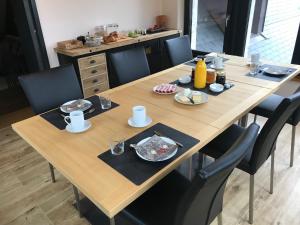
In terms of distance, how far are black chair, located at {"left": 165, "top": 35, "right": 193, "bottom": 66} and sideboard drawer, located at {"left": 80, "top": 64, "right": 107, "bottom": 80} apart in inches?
38.2

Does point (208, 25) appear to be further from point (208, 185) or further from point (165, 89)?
point (208, 185)

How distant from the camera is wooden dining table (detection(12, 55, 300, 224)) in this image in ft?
3.21

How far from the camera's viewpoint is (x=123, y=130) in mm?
1356

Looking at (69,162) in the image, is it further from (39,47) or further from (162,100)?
(39,47)

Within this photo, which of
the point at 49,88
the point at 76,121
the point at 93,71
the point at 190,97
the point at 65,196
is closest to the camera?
the point at 76,121

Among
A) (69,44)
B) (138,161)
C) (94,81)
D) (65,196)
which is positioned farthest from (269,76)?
(69,44)

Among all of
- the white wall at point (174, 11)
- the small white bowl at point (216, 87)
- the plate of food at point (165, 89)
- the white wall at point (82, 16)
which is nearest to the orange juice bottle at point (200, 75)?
the small white bowl at point (216, 87)

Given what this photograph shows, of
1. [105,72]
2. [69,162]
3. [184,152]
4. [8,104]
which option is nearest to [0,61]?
[8,104]

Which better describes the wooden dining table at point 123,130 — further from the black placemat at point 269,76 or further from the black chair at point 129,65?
the black chair at point 129,65

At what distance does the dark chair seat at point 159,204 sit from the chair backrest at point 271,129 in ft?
1.42

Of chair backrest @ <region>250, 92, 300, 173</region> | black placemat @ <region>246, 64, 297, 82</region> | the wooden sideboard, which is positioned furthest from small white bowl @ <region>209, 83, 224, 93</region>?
the wooden sideboard

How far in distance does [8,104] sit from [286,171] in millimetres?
3335

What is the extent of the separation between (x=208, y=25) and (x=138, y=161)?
→ 140 inches

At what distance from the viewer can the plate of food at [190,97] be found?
162 cm
